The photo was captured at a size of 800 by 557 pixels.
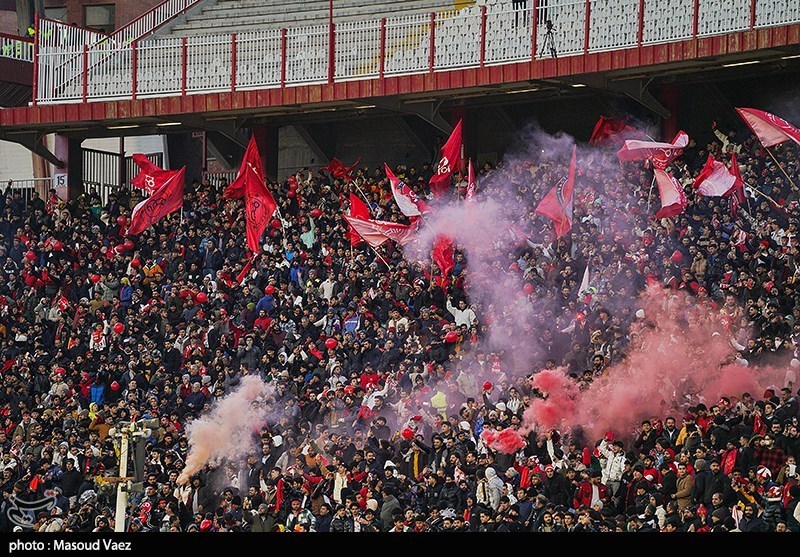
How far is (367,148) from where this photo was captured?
32.5m

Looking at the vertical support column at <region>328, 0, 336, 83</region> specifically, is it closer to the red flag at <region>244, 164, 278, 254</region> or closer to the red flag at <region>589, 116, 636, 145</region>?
the red flag at <region>244, 164, 278, 254</region>

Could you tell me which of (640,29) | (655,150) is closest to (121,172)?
A: (640,29)

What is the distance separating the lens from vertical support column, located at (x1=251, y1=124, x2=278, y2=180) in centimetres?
3206

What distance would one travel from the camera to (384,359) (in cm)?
2356

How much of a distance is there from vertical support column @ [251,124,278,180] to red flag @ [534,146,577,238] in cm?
833

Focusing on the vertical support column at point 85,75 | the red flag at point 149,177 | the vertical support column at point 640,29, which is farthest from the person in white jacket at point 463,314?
the vertical support column at point 85,75

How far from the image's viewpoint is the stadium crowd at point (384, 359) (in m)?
18.5

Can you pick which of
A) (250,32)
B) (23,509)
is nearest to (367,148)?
(250,32)

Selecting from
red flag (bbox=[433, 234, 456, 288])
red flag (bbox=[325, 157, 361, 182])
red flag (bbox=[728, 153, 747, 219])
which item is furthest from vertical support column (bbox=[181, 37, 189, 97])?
red flag (bbox=[728, 153, 747, 219])

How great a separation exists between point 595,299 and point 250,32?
38.8ft

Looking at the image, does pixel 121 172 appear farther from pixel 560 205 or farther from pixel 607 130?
pixel 560 205

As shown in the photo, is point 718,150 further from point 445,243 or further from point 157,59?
point 157,59

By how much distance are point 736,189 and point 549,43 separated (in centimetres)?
493

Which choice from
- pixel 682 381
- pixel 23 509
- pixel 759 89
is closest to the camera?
pixel 682 381
